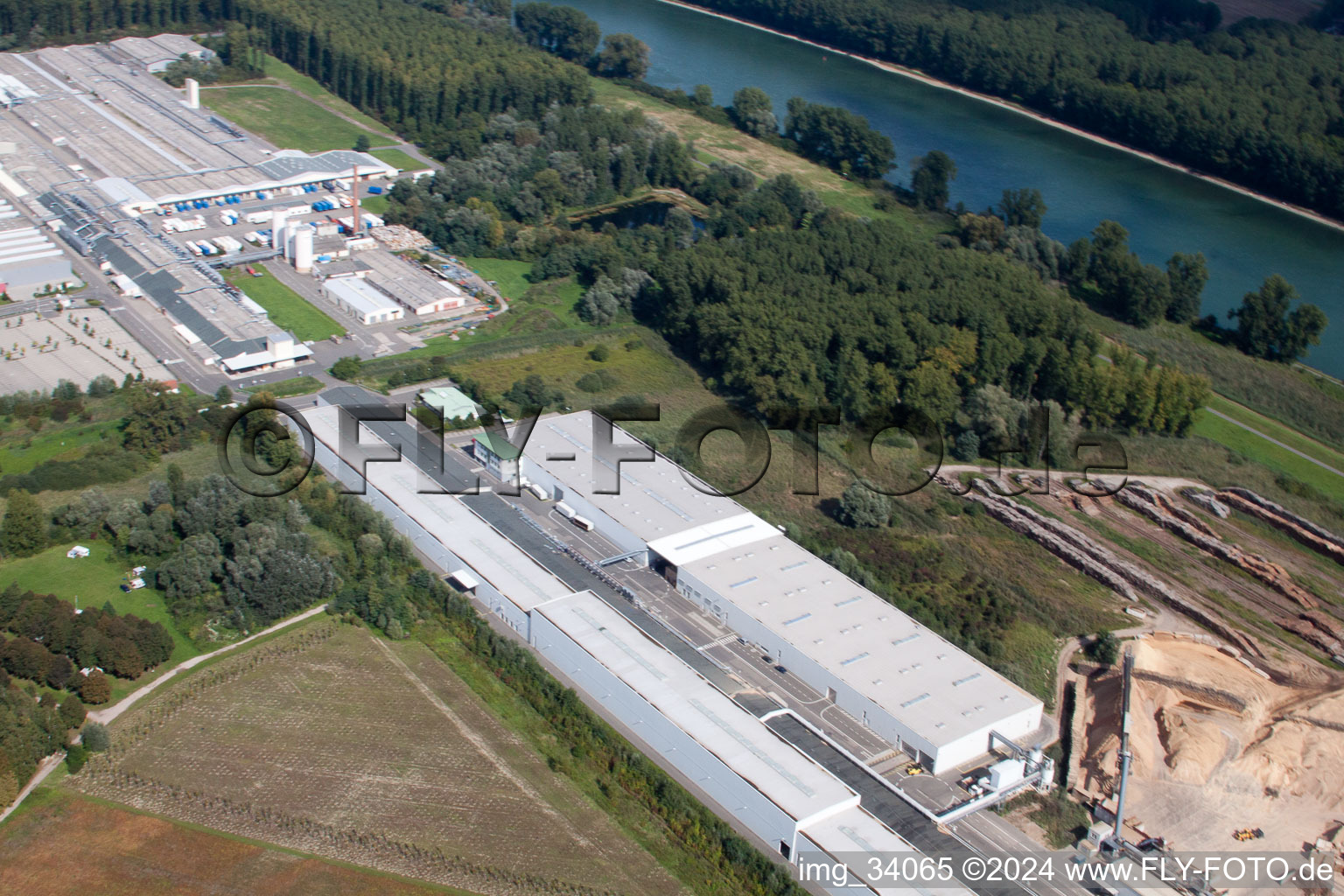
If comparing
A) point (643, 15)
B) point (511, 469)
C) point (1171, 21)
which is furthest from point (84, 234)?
point (1171, 21)

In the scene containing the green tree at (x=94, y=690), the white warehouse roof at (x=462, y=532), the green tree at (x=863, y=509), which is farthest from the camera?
the green tree at (x=863, y=509)

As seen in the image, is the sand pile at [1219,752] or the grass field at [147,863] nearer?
the grass field at [147,863]

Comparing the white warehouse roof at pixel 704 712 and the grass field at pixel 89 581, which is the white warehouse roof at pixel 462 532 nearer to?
the white warehouse roof at pixel 704 712

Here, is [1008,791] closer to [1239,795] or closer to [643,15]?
[1239,795]

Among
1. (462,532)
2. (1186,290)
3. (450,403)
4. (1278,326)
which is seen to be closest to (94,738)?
(462,532)

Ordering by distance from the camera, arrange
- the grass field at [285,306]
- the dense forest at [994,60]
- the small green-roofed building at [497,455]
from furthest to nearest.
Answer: the dense forest at [994,60]
the grass field at [285,306]
the small green-roofed building at [497,455]

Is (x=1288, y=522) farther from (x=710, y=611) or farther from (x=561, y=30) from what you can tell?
(x=561, y=30)

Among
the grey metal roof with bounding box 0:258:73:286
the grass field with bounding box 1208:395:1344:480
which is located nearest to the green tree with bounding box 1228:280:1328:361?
the grass field with bounding box 1208:395:1344:480

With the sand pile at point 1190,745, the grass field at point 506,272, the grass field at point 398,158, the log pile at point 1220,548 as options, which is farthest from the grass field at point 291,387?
the sand pile at point 1190,745
